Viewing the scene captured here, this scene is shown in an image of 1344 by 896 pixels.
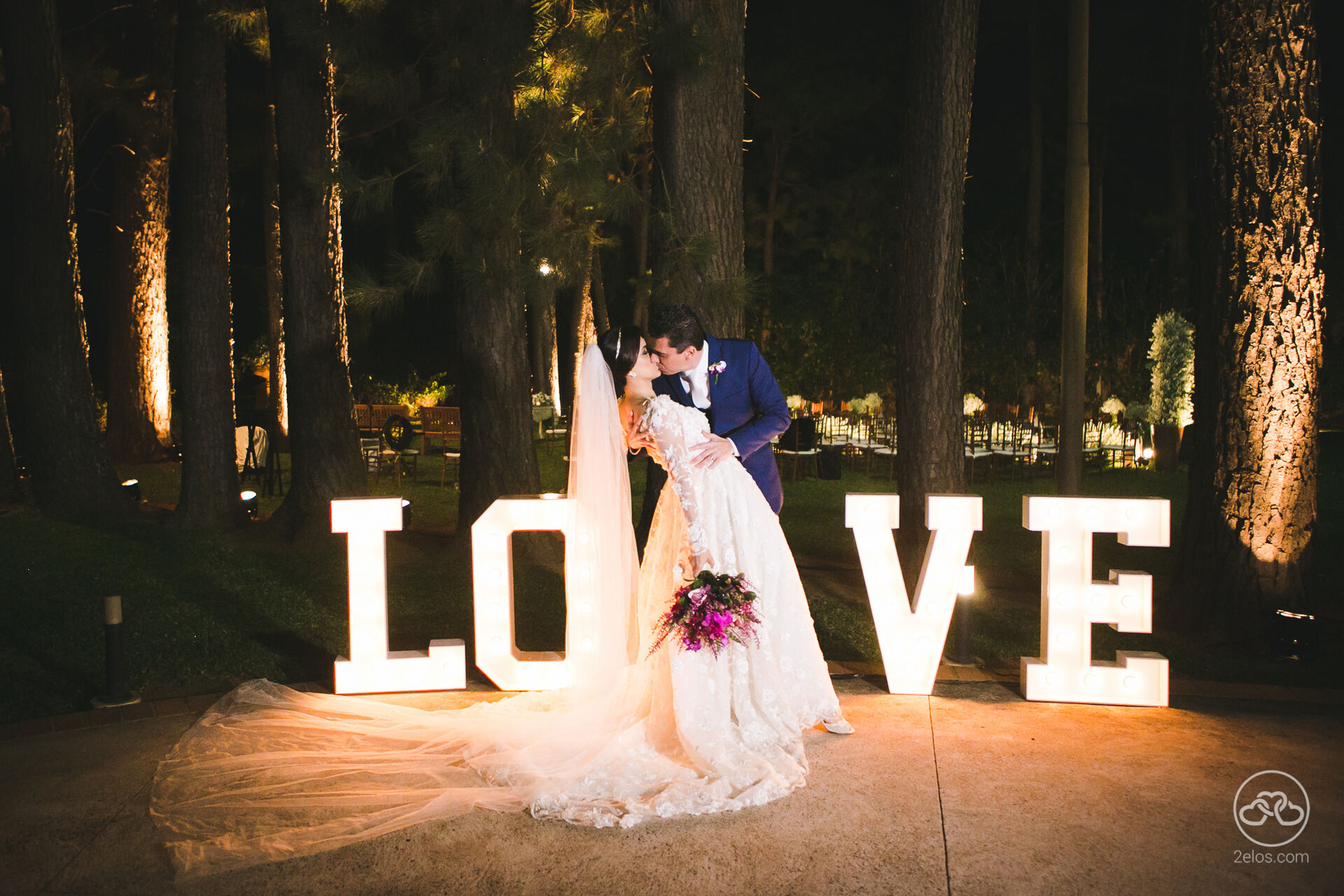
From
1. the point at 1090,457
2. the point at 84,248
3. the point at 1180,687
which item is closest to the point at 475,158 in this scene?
the point at 1180,687

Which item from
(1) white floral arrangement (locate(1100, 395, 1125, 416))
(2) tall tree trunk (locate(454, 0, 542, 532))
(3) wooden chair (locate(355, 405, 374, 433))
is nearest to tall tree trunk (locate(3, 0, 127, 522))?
(2) tall tree trunk (locate(454, 0, 542, 532))

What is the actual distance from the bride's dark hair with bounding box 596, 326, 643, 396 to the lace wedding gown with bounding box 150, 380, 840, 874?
11.9 inches

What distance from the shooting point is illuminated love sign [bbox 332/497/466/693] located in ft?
18.7

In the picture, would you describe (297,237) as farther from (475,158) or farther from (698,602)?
(698,602)

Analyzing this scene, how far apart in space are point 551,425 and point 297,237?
1747 cm

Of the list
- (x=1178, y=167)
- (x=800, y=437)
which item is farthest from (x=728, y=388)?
(x=1178, y=167)

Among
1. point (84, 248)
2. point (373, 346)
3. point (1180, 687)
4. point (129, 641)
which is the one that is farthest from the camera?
point (373, 346)

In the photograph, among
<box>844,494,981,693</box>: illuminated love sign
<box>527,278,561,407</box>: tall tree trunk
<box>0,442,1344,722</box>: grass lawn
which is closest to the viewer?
<box>844,494,981,693</box>: illuminated love sign

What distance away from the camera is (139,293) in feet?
68.8

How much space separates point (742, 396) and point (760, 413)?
0.14 m

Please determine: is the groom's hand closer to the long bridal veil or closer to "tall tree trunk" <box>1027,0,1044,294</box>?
the long bridal veil

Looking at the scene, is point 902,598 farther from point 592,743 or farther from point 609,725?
point 592,743

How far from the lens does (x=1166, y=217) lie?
3212 cm

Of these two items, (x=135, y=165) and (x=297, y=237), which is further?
(x=135, y=165)
